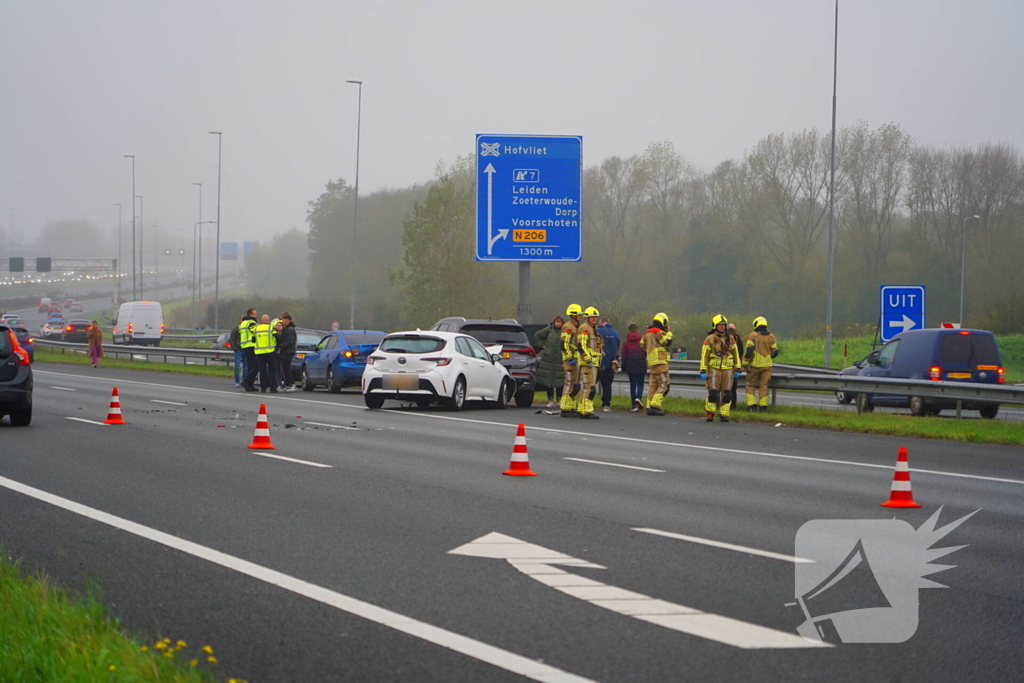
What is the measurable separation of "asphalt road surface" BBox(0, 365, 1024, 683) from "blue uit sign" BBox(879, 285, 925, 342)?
921cm

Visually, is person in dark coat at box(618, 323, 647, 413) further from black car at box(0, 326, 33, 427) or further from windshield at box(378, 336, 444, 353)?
black car at box(0, 326, 33, 427)

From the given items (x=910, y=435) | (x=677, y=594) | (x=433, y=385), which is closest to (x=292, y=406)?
(x=433, y=385)

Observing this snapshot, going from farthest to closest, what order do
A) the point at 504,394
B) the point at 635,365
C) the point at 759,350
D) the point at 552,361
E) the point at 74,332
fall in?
the point at 74,332
the point at 552,361
the point at 504,394
the point at 635,365
the point at 759,350

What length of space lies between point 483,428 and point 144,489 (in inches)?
332

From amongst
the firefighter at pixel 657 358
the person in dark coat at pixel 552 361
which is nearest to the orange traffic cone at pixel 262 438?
the firefighter at pixel 657 358

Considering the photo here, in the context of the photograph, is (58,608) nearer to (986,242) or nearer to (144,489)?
(144,489)

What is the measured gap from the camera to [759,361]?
2255cm

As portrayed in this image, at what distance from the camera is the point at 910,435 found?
18.7 meters

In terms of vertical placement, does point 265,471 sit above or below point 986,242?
below

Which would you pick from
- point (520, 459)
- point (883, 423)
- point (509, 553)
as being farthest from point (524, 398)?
point (509, 553)

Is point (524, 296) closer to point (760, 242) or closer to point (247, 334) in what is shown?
point (247, 334)

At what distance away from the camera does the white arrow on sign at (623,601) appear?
5.62 metres

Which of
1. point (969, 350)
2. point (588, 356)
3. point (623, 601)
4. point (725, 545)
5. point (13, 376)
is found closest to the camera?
point (623, 601)

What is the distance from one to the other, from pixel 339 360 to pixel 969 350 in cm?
1497
